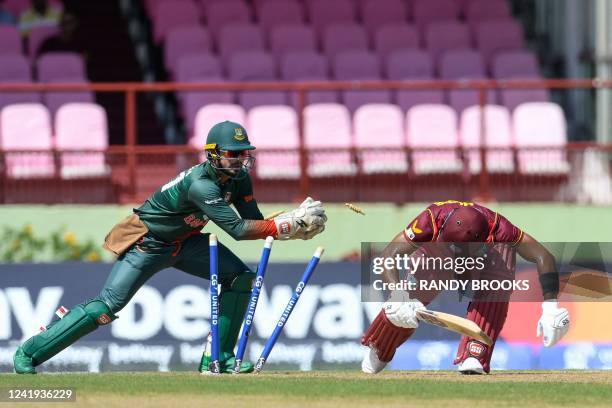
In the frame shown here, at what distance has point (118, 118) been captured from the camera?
19500 millimetres

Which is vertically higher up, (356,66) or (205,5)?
(205,5)

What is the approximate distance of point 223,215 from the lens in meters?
11.5

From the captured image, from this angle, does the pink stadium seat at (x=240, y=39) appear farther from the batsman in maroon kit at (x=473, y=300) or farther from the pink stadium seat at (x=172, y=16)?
the batsman in maroon kit at (x=473, y=300)

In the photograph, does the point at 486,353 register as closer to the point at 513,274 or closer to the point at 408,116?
the point at 513,274

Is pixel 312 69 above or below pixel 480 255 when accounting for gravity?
above

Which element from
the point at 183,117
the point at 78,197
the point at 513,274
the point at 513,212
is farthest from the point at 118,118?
the point at 513,274

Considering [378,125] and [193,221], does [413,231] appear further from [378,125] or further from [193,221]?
[378,125]

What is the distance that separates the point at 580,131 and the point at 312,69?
3268 millimetres

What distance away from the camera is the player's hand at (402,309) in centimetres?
1152

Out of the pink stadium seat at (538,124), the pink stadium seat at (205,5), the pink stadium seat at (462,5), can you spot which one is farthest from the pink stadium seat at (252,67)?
the pink stadium seat at (462,5)

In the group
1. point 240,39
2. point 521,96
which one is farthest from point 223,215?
point 240,39

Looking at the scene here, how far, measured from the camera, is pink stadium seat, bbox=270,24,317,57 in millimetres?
19875

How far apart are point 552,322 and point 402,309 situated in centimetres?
106

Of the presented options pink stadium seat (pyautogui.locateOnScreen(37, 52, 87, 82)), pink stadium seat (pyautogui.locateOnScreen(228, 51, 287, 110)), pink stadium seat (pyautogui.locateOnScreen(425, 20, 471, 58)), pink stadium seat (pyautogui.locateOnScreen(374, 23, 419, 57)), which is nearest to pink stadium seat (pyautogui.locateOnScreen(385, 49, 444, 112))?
pink stadium seat (pyautogui.locateOnScreen(374, 23, 419, 57))
